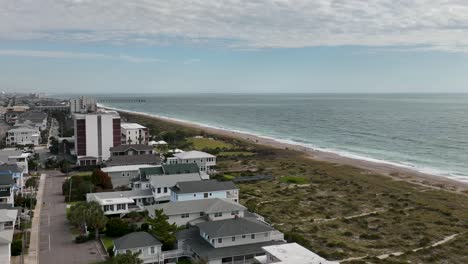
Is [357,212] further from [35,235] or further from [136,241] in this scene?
[35,235]

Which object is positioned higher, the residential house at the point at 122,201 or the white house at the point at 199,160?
the white house at the point at 199,160

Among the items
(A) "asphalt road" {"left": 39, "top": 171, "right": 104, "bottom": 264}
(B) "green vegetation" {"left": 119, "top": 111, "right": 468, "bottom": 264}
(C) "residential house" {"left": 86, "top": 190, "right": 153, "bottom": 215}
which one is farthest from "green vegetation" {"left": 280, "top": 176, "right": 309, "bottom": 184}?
(A) "asphalt road" {"left": 39, "top": 171, "right": 104, "bottom": 264}

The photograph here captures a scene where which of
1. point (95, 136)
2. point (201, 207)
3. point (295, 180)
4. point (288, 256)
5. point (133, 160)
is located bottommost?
point (295, 180)

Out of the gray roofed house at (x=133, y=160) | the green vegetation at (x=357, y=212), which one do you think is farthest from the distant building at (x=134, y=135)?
the green vegetation at (x=357, y=212)

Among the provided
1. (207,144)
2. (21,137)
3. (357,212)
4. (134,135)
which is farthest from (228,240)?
(21,137)

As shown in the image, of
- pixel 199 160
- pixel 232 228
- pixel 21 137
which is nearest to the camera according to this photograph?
pixel 232 228

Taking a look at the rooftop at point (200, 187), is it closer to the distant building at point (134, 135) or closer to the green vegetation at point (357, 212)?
the green vegetation at point (357, 212)

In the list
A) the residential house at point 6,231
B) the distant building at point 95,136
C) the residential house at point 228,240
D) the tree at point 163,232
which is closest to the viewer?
the residential house at point 6,231

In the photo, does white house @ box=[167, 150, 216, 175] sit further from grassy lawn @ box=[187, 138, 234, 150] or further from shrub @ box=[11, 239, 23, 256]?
shrub @ box=[11, 239, 23, 256]
